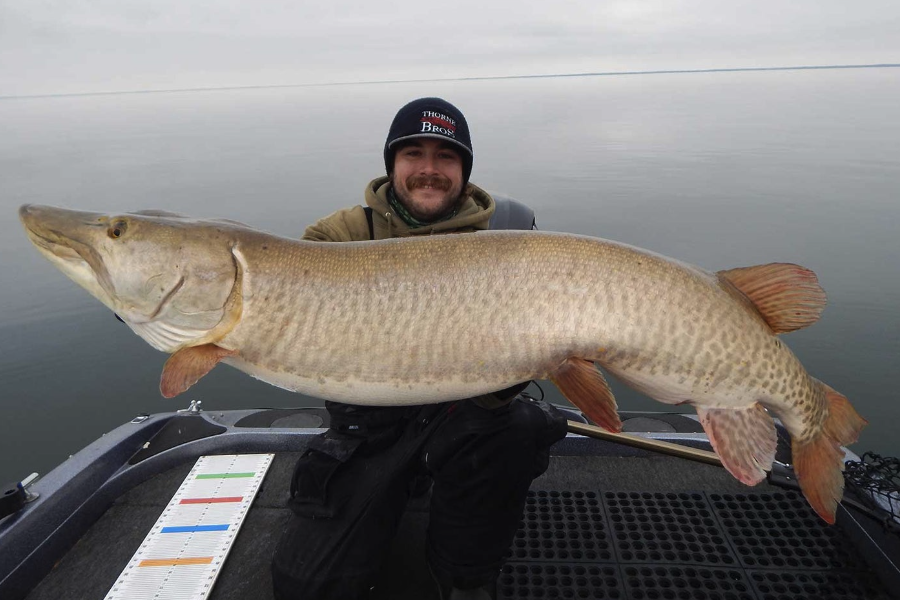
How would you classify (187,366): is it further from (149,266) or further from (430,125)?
(430,125)

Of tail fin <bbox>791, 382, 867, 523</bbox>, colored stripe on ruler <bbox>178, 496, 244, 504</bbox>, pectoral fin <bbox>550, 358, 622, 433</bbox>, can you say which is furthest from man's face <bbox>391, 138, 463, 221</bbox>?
tail fin <bbox>791, 382, 867, 523</bbox>

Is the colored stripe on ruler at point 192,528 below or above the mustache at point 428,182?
below

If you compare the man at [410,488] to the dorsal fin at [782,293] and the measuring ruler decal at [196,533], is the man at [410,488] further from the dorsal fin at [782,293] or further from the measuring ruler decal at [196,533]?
the dorsal fin at [782,293]

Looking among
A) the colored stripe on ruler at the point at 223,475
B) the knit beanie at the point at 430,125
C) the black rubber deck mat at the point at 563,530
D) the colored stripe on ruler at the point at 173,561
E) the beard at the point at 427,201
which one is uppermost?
the knit beanie at the point at 430,125

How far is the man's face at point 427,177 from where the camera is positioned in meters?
2.44

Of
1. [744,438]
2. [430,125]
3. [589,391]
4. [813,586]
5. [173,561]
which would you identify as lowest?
[813,586]

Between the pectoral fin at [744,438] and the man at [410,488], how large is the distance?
534 mm

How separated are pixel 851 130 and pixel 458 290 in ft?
90.3

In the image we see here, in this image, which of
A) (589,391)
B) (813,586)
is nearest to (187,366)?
(589,391)

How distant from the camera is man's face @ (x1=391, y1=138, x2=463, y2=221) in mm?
2443

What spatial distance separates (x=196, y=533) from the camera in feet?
7.01

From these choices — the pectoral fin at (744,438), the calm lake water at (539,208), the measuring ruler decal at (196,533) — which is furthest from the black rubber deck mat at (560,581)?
the calm lake water at (539,208)

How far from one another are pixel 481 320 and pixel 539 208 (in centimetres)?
1011

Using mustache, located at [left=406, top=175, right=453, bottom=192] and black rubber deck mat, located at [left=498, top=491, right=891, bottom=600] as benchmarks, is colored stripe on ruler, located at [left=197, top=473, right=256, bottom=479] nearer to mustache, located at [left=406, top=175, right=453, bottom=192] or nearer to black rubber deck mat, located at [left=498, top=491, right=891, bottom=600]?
black rubber deck mat, located at [left=498, top=491, right=891, bottom=600]
